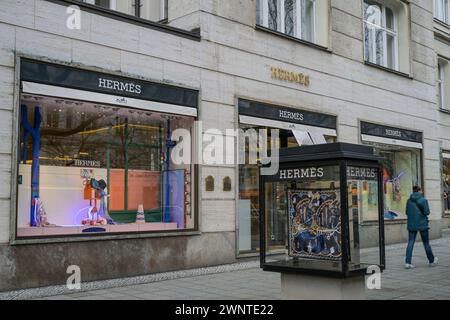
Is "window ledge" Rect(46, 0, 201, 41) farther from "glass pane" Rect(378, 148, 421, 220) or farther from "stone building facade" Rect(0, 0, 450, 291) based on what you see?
"glass pane" Rect(378, 148, 421, 220)

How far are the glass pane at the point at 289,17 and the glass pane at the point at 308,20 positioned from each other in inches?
18.3

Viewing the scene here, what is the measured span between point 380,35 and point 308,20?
3.94 metres

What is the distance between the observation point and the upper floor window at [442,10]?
80.7 feet

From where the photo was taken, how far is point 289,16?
15602 mm

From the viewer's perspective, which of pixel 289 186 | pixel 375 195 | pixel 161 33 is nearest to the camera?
pixel 289 186

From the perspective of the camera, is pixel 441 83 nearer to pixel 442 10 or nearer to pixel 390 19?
pixel 442 10

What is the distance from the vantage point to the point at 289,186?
7.54 meters

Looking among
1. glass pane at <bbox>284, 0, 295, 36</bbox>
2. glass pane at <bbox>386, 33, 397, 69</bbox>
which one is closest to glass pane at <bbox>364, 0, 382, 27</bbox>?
glass pane at <bbox>386, 33, 397, 69</bbox>

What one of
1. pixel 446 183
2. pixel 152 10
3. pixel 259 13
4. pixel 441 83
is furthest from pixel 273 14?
pixel 446 183

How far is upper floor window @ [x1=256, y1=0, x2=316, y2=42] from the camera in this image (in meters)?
14.6

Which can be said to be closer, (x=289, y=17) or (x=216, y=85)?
(x=216, y=85)

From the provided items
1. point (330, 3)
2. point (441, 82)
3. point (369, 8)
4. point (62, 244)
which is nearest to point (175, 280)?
point (62, 244)
